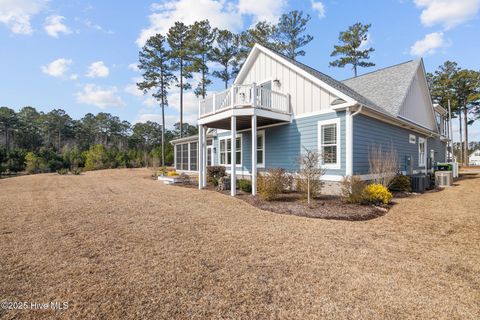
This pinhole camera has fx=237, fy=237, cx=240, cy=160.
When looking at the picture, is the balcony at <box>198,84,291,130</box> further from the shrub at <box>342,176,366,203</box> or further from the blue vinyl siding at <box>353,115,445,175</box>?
the shrub at <box>342,176,366,203</box>

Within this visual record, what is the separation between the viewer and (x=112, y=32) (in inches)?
393

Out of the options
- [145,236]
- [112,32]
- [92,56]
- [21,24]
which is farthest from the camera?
[92,56]

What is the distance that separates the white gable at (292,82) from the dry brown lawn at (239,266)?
18.3 ft

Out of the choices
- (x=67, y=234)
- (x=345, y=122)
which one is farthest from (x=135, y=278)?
(x=345, y=122)

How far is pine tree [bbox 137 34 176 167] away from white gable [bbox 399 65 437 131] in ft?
77.8

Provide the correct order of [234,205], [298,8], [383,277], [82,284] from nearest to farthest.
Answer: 1. [82,284]
2. [383,277]
3. [234,205]
4. [298,8]

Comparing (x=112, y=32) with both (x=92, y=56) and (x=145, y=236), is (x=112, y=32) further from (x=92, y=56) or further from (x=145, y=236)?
(x=145, y=236)

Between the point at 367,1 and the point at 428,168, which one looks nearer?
the point at 367,1

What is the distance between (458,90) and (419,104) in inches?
1083

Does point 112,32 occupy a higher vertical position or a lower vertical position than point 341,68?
lower

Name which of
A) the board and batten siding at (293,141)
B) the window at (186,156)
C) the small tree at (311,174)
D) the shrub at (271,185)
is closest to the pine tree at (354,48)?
the window at (186,156)

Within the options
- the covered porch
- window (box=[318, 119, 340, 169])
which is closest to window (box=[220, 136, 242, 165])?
the covered porch

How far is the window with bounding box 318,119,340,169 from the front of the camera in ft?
30.3

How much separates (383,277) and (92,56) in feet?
45.2
